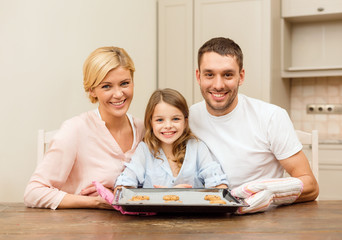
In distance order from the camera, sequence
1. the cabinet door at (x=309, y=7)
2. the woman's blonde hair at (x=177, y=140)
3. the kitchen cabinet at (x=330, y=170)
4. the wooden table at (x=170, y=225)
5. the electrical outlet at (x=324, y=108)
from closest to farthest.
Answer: the wooden table at (x=170, y=225), the woman's blonde hair at (x=177, y=140), the kitchen cabinet at (x=330, y=170), the cabinet door at (x=309, y=7), the electrical outlet at (x=324, y=108)

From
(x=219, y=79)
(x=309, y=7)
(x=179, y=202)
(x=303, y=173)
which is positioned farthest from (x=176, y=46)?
(x=179, y=202)

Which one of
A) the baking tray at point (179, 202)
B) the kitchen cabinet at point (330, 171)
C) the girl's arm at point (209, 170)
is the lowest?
the kitchen cabinet at point (330, 171)

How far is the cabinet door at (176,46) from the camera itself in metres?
3.64

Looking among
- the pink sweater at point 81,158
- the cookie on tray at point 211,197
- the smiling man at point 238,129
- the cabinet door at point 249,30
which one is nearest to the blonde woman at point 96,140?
the pink sweater at point 81,158

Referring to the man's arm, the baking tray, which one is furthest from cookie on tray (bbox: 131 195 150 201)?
the man's arm

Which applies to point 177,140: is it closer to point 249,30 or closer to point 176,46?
point 249,30

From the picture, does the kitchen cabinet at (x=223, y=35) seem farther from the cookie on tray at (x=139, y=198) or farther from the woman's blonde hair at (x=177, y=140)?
the cookie on tray at (x=139, y=198)

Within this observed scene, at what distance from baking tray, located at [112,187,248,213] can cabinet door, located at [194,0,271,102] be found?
81.8 inches

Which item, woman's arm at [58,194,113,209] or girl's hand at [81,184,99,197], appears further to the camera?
girl's hand at [81,184,99,197]

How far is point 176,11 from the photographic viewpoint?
3691 mm

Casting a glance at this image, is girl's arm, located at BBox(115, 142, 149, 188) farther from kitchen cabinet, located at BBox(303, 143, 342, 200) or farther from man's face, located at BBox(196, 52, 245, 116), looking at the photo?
kitchen cabinet, located at BBox(303, 143, 342, 200)

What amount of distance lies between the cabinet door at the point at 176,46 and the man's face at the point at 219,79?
5.94ft

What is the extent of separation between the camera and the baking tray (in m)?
1.26

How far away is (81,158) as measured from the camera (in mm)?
1692
